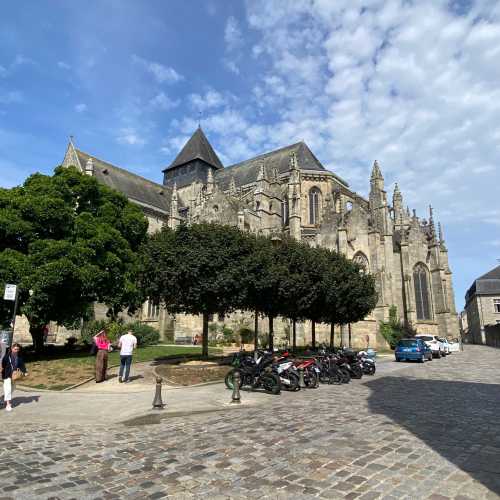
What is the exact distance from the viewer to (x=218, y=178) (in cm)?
5422

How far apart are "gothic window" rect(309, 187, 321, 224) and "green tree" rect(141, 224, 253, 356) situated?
26.5m

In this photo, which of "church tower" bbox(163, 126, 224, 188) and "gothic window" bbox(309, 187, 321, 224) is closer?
"gothic window" bbox(309, 187, 321, 224)

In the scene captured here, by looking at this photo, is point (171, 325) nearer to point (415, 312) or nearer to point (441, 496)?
point (415, 312)

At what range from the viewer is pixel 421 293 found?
123 feet

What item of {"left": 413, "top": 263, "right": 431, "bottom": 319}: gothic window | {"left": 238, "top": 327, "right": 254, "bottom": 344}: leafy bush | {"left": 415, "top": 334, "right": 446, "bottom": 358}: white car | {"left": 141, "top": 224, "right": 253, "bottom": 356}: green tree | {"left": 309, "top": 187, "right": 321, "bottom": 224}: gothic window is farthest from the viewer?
{"left": 309, "top": 187, "right": 321, "bottom": 224}: gothic window

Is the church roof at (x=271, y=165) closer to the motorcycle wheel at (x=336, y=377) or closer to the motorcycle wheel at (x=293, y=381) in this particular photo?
the motorcycle wheel at (x=336, y=377)

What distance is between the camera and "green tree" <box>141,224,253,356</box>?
1495cm

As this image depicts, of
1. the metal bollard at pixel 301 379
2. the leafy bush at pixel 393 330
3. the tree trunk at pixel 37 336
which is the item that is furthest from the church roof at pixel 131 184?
the metal bollard at pixel 301 379

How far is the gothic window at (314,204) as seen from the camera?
42.1 metres

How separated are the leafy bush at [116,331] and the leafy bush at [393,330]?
61.9ft

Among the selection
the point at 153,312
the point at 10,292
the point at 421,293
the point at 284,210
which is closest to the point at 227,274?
the point at 10,292

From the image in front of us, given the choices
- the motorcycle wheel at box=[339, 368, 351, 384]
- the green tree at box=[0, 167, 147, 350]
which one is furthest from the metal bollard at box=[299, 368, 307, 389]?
the green tree at box=[0, 167, 147, 350]

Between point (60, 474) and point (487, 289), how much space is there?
61815mm

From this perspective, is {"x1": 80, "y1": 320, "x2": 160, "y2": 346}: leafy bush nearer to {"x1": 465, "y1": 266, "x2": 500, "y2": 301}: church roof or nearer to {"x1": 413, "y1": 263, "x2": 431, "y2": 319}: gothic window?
{"x1": 413, "y1": 263, "x2": 431, "y2": 319}: gothic window
